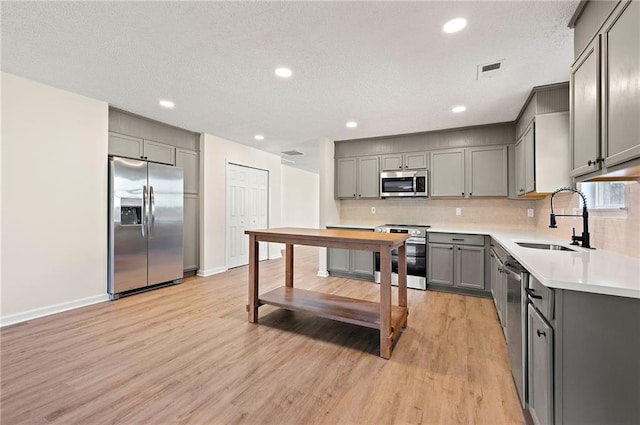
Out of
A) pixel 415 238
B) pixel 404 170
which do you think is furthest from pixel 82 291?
pixel 404 170

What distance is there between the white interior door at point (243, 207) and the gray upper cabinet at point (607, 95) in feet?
16.9

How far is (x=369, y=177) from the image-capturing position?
17.0ft

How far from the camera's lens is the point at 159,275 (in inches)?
165

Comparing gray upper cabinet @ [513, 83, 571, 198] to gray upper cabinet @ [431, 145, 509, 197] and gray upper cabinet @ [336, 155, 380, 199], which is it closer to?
gray upper cabinet @ [431, 145, 509, 197]

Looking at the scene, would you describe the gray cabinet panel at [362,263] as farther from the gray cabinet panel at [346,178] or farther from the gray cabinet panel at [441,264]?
the gray cabinet panel at [346,178]

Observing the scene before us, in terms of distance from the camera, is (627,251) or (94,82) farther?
(94,82)

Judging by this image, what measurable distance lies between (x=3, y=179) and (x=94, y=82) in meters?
1.33

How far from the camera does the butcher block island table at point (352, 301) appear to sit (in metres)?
2.41

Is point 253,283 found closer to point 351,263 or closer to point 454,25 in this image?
point 351,263

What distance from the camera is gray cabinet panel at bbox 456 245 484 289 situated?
153 inches

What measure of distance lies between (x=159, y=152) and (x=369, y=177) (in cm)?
353

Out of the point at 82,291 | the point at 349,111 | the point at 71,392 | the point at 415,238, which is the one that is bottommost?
the point at 71,392

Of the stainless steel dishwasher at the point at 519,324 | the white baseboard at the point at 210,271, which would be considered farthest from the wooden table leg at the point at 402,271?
the white baseboard at the point at 210,271

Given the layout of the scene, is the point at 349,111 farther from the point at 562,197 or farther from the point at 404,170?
the point at 562,197
